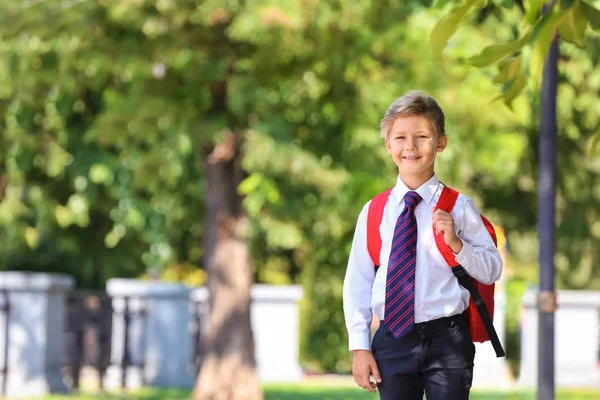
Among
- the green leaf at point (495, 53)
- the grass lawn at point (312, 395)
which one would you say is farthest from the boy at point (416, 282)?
the grass lawn at point (312, 395)

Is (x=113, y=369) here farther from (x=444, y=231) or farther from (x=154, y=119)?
(x=444, y=231)

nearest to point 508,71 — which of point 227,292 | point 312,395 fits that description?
point 227,292

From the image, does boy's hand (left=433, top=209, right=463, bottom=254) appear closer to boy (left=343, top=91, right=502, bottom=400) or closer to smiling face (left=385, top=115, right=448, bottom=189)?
boy (left=343, top=91, right=502, bottom=400)

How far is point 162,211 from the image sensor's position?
57.5 ft

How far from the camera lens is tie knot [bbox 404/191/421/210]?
4004 mm

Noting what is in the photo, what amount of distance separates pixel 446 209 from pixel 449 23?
156 centimetres

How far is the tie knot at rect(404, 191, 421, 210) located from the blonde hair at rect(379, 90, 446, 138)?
211 millimetres

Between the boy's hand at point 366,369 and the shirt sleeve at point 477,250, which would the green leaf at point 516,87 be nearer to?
the shirt sleeve at point 477,250

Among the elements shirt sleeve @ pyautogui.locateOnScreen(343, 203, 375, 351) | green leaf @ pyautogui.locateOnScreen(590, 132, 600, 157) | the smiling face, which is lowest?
shirt sleeve @ pyautogui.locateOnScreen(343, 203, 375, 351)

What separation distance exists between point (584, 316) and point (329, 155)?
30.8ft

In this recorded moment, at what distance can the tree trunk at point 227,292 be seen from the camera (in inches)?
547

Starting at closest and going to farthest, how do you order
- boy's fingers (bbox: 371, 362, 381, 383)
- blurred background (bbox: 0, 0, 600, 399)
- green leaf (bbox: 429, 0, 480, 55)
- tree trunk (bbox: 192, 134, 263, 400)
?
1. boy's fingers (bbox: 371, 362, 381, 383)
2. green leaf (bbox: 429, 0, 480, 55)
3. blurred background (bbox: 0, 0, 600, 399)
4. tree trunk (bbox: 192, 134, 263, 400)

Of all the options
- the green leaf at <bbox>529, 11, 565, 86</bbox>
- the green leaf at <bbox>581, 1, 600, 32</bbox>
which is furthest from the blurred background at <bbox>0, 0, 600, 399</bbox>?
the green leaf at <bbox>529, 11, 565, 86</bbox>

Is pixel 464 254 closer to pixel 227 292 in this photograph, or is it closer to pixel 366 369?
pixel 366 369
